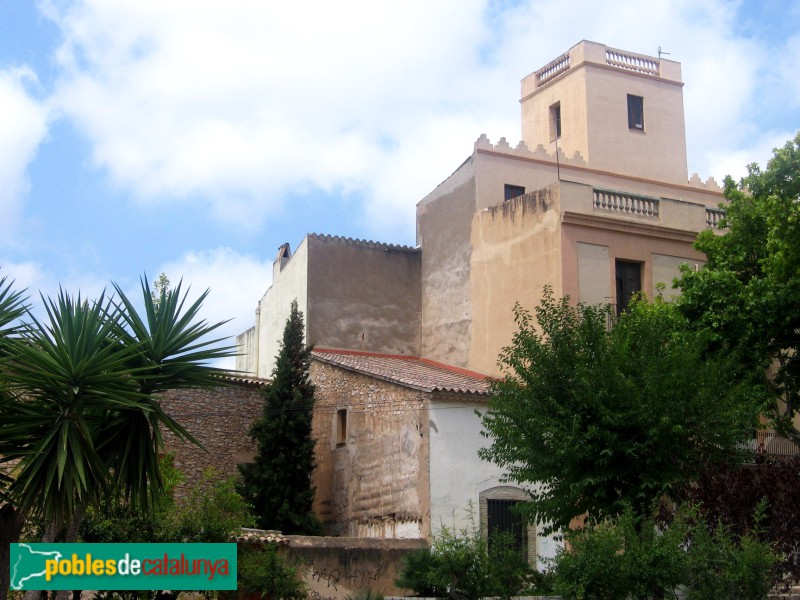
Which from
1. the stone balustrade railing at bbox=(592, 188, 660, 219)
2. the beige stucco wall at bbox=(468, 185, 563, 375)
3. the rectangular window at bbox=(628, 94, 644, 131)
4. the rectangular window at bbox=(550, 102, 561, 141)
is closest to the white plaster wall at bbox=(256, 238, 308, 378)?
the beige stucco wall at bbox=(468, 185, 563, 375)

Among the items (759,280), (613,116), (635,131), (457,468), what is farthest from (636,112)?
(457,468)

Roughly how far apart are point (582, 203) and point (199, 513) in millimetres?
11813

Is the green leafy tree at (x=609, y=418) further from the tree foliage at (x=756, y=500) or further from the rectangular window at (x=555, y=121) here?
the rectangular window at (x=555, y=121)

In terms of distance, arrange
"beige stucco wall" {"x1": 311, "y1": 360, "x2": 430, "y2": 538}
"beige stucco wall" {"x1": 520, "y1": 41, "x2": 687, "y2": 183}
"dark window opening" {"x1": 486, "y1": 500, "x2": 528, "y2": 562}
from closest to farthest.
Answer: "dark window opening" {"x1": 486, "y1": 500, "x2": 528, "y2": 562}
"beige stucco wall" {"x1": 311, "y1": 360, "x2": 430, "y2": 538}
"beige stucco wall" {"x1": 520, "y1": 41, "x2": 687, "y2": 183}

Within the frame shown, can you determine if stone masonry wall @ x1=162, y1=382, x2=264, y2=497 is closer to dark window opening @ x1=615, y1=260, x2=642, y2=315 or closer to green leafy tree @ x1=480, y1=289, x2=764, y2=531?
dark window opening @ x1=615, y1=260, x2=642, y2=315

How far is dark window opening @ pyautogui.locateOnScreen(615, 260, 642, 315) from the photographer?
23.4 metres

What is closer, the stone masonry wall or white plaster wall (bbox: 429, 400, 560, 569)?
white plaster wall (bbox: 429, 400, 560, 569)

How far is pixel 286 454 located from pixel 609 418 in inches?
353

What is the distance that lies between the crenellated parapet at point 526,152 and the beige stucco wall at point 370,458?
733 cm

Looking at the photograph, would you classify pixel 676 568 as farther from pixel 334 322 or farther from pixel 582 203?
pixel 334 322

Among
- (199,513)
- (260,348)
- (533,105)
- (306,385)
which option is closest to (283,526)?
(306,385)

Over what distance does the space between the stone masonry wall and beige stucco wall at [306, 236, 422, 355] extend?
9.83ft

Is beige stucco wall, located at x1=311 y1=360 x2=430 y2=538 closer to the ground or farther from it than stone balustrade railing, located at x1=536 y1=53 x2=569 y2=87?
closer to the ground

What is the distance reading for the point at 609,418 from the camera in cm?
1550
